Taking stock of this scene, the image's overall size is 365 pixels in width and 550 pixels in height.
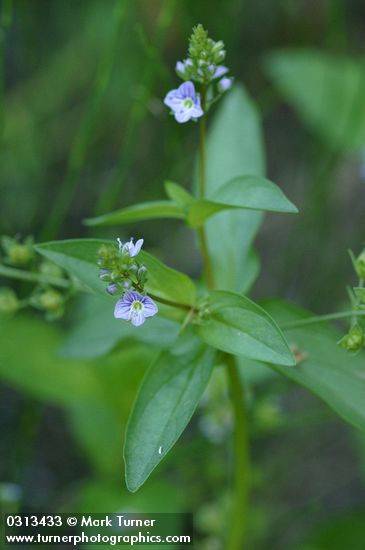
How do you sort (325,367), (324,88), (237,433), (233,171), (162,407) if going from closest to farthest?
(162,407) → (325,367) → (237,433) → (233,171) → (324,88)

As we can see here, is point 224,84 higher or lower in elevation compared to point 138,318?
higher

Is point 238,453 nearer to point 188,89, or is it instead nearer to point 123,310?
point 123,310

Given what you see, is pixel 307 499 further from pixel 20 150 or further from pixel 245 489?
pixel 20 150

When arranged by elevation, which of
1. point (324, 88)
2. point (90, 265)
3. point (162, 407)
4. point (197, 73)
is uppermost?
point (324, 88)

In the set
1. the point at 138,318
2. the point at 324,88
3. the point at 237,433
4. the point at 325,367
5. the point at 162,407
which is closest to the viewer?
the point at 138,318

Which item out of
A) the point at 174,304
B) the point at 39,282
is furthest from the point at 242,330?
the point at 39,282

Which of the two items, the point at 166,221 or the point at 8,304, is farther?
the point at 166,221
